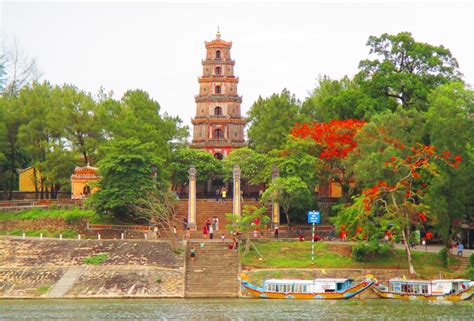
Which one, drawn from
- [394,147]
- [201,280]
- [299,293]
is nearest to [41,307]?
[201,280]

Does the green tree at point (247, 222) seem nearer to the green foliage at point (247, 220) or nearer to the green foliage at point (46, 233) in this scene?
the green foliage at point (247, 220)

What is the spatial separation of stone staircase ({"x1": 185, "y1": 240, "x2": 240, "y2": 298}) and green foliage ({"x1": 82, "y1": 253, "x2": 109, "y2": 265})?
5.36m

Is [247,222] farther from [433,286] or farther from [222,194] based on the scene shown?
[222,194]

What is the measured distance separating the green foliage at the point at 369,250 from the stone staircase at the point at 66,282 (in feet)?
57.0

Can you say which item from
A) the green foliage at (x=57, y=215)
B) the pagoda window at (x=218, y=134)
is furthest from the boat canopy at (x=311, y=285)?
the pagoda window at (x=218, y=134)

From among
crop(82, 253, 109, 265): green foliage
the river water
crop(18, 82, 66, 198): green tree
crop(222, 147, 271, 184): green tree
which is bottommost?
the river water

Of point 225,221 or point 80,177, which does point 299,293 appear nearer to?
point 225,221

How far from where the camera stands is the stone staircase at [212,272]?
60906 millimetres

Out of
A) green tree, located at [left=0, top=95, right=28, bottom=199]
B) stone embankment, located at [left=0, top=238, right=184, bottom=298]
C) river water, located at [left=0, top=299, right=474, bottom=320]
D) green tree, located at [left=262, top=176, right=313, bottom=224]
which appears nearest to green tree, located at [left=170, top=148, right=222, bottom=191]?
green tree, located at [left=0, top=95, right=28, bottom=199]

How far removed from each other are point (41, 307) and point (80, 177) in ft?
92.4

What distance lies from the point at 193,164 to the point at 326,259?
25996mm

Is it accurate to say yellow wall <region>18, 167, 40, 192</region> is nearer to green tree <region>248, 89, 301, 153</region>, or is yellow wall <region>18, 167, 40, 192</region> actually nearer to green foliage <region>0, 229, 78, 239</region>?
green foliage <region>0, 229, 78, 239</region>

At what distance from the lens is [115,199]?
238 feet

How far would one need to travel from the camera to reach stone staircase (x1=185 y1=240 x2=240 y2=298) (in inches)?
2398
